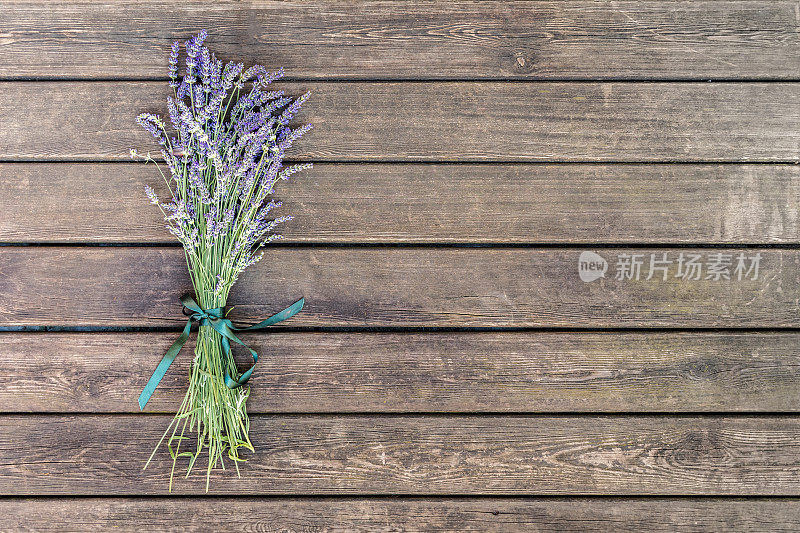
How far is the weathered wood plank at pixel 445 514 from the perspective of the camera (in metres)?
1.23

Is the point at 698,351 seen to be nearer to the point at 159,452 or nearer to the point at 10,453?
the point at 159,452

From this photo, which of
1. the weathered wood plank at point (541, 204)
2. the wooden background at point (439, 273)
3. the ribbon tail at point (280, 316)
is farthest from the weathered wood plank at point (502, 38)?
the ribbon tail at point (280, 316)

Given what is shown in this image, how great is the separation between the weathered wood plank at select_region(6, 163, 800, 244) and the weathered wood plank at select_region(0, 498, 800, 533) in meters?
0.65

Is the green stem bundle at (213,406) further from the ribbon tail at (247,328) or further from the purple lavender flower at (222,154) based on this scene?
the purple lavender flower at (222,154)

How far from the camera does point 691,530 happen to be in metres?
1.24

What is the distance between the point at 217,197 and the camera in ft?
3.68

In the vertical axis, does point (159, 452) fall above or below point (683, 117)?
below

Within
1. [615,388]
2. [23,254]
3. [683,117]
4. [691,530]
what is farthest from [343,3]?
[691,530]

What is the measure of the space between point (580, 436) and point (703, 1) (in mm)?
1117

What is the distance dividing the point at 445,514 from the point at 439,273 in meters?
0.60

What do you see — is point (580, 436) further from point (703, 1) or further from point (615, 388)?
point (703, 1)

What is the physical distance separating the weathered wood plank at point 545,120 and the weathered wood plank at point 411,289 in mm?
244

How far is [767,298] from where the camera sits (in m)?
1.23

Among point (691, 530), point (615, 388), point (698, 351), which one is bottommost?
point (691, 530)
